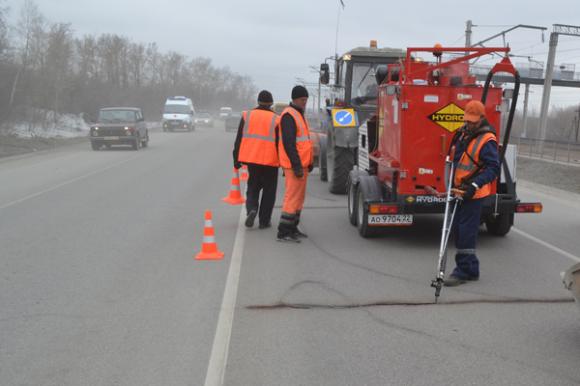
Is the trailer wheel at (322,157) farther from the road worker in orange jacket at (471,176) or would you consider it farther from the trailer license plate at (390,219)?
the road worker in orange jacket at (471,176)

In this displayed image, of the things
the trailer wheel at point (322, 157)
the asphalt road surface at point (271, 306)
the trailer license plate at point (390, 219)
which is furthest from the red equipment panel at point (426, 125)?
the trailer wheel at point (322, 157)

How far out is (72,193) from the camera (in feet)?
40.7

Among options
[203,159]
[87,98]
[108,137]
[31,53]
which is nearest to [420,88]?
[203,159]

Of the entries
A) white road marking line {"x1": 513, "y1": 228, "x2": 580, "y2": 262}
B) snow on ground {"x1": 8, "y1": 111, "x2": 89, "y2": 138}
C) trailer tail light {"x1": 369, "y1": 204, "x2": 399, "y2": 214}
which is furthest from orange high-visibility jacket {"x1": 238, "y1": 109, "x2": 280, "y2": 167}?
snow on ground {"x1": 8, "y1": 111, "x2": 89, "y2": 138}

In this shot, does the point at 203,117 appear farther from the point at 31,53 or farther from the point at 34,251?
the point at 34,251

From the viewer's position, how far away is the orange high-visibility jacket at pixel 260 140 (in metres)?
8.53

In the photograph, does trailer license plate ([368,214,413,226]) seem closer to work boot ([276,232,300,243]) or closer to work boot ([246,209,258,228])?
work boot ([276,232,300,243])

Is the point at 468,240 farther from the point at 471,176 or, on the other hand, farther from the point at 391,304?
the point at 391,304

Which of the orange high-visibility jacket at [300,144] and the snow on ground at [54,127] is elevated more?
the orange high-visibility jacket at [300,144]

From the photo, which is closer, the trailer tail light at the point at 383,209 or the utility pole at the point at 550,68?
the trailer tail light at the point at 383,209

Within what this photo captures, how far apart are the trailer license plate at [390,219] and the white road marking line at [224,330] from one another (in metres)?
1.75

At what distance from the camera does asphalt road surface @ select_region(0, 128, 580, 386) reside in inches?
161

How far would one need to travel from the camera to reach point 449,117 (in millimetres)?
7473

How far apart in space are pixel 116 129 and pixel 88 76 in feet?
119
